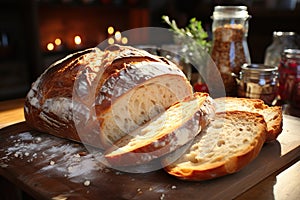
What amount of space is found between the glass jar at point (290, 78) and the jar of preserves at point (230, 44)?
0.22m

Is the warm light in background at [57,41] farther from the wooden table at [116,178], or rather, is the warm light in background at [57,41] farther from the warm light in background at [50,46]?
the wooden table at [116,178]

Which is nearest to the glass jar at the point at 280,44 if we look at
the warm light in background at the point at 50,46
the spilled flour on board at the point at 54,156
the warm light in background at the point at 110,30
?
the spilled flour on board at the point at 54,156

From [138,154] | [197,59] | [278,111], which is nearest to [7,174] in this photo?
[138,154]

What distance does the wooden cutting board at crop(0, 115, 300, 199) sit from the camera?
35.9 inches

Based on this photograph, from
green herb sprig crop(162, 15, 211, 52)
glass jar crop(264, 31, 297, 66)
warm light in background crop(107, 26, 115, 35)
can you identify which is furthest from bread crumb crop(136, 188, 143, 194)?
warm light in background crop(107, 26, 115, 35)

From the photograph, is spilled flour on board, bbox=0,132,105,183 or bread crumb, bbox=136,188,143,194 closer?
bread crumb, bbox=136,188,143,194

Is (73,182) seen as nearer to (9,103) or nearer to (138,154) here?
(138,154)

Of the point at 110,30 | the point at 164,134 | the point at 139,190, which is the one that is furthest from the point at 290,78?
the point at 110,30

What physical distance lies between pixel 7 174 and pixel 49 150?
0.55ft

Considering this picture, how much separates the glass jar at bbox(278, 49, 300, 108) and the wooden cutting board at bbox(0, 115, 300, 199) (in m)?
0.37

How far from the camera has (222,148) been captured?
1.02 meters

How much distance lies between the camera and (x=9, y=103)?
6.02ft

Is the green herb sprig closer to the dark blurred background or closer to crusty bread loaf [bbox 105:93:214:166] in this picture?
crusty bread loaf [bbox 105:93:214:166]

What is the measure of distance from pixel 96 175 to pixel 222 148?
393 mm
